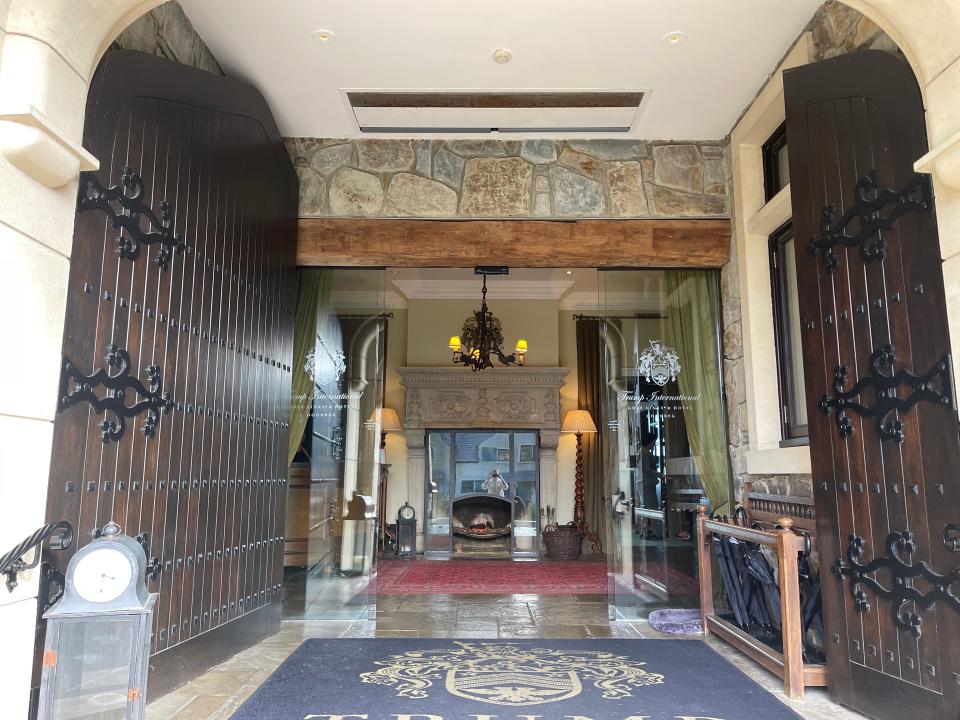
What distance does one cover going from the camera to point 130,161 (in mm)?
2420

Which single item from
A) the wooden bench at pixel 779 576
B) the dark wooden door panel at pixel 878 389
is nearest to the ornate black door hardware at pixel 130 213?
the dark wooden door panel at pixel 878 389

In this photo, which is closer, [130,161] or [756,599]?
[130,161]

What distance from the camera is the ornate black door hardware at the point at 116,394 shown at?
207 centimetres

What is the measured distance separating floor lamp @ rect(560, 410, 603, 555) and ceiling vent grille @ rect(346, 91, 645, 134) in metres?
4.74

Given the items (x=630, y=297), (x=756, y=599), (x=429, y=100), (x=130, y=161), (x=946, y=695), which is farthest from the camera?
(x=630, y=297)

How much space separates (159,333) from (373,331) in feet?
6.90

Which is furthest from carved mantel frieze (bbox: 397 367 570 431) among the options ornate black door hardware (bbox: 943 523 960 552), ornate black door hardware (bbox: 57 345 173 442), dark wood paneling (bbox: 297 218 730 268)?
ornate black door hardware (bbox: 943 523 960 552)

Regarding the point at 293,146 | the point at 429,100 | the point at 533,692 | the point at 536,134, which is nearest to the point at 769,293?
the point at 536,134

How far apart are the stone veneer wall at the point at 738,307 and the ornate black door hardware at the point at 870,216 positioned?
575mm

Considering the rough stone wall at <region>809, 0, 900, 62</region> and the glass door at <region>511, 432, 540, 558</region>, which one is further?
the glass door at <region>511, 432, 540, 558</region>

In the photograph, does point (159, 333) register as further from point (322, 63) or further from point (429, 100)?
point (429, 100)

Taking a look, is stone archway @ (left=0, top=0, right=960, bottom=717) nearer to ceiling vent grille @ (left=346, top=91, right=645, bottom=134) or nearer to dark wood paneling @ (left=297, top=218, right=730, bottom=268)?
ceiling vent grille @ (left=346, top=91, right=645, bottom=134)

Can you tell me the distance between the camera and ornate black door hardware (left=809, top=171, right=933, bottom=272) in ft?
7.08

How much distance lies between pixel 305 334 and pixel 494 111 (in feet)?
6.20
